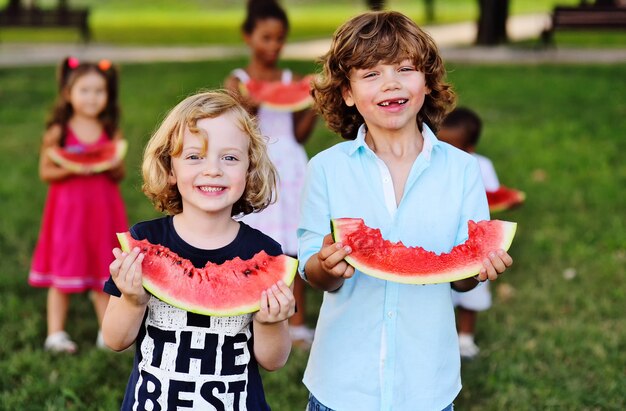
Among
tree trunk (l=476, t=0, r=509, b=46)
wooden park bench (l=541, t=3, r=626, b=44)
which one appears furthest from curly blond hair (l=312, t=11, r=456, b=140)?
tree trunk (l=476, t=0, r=509, b=46)

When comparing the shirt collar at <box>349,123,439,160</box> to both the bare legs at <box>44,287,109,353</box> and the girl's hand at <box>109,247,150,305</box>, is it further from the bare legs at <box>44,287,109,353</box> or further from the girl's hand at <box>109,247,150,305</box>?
the bare legs at <box>44,287,109,353</box>

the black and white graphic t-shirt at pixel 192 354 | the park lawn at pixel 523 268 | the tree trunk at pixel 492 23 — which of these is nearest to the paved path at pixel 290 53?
the tree trunk at pixel 492 23

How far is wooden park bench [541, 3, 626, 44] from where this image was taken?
16.2 m

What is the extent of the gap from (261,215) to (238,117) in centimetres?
234

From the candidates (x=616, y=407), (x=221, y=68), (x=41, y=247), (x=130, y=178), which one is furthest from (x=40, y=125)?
(x=616, y=407)

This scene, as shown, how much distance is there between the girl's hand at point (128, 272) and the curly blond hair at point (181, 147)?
0.40 metres

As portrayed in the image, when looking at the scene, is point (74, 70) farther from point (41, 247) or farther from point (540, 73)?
point (540, 73)

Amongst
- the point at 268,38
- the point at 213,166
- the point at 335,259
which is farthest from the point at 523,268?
the point at 213,166

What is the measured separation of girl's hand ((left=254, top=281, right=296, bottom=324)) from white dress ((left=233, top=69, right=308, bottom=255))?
258 centimetres

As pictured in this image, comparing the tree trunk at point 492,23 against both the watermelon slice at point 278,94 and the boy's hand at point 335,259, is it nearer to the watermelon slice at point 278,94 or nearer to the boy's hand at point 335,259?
the watermelon slice at point 278,94

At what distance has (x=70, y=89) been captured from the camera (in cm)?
504

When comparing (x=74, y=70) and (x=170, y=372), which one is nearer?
(x=170, y=372)

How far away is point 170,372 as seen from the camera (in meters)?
2.59

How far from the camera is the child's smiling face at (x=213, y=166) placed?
2.63m
